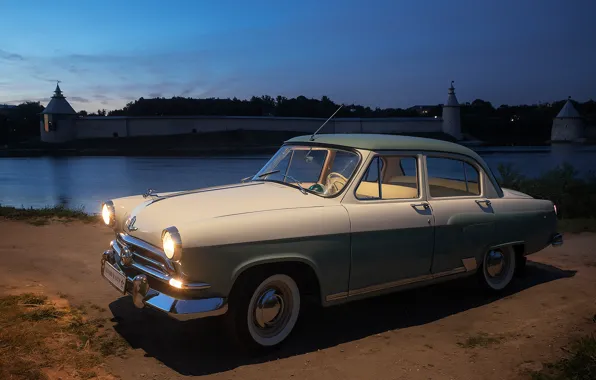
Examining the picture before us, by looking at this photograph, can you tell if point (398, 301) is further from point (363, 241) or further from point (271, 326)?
point (271, 326)

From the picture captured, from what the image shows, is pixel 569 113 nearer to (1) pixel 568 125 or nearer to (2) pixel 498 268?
(1) pixel 568 125

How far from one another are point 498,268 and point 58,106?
62.3 metres

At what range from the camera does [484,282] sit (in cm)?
471

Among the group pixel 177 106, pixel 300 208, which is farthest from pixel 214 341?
pixel 177 106

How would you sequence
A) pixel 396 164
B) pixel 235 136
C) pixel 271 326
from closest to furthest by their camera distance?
pixel 271 326
pixel 396 164
pixel 235 136

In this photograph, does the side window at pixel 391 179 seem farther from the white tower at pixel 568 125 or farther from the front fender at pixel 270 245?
the white tower at pixel 568 125

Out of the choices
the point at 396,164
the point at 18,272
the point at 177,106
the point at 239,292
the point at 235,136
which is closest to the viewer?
the point at 239,292

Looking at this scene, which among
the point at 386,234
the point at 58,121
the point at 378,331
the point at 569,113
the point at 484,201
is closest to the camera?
the point at 386,234

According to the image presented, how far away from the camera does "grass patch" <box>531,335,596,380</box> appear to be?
276 centimetres

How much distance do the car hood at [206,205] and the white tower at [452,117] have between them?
44994mm

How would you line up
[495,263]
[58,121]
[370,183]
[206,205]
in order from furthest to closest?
[58,121] → [495,263] → [370,183] → [206,205]

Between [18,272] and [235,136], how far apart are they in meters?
48.4

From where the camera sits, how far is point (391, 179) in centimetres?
454

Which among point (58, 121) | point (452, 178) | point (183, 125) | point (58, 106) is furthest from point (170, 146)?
point (452, 178)
